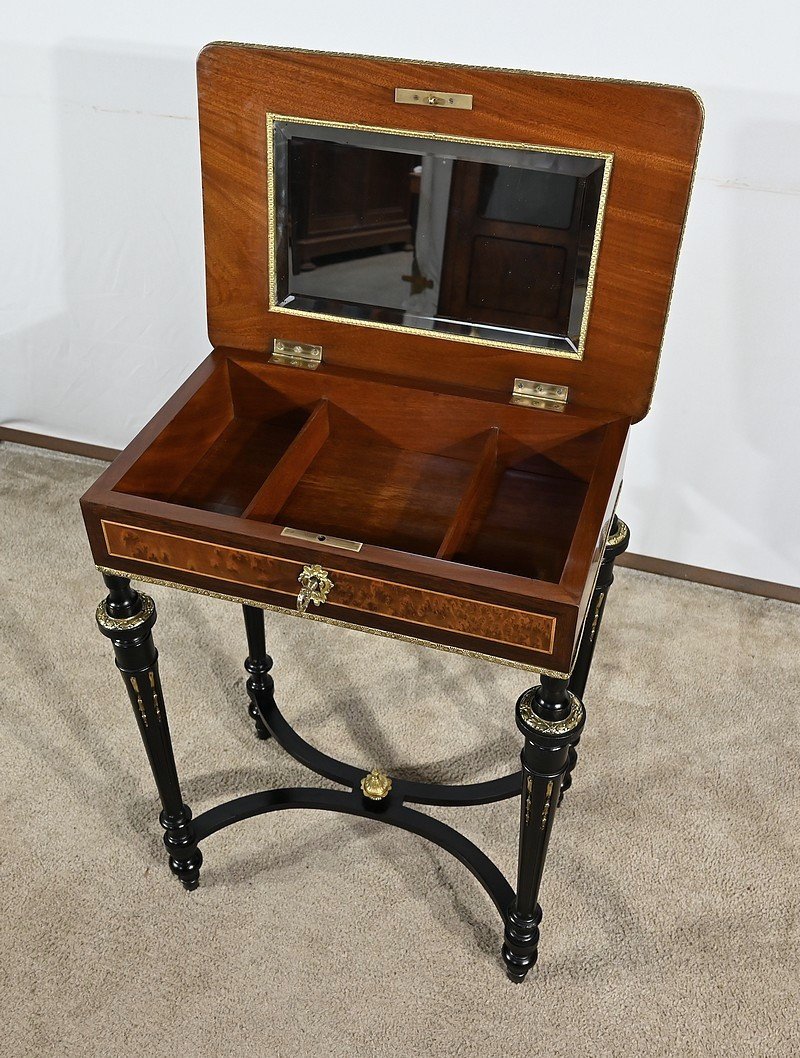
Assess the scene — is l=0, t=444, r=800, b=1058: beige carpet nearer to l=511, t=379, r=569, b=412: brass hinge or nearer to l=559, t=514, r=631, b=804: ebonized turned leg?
l=559, t=514, r=631, b=804: ebonized turned leg

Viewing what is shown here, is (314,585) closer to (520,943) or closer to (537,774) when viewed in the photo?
(537,774)

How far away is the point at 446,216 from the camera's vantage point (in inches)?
56.7

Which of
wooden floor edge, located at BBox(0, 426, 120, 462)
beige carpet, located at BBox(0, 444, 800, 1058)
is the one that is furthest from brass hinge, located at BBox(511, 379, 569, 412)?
wooden floor edge, located at BBox(0, 426, 120, 462)

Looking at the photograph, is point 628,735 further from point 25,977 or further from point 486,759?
point 25,977

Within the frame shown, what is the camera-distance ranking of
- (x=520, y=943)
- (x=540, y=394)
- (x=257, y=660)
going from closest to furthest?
(x=540, y=394) < (x=520, y=943) < (x=257, y=660)

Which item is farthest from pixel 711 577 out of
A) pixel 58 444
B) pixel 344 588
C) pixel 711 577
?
pixel 58 444

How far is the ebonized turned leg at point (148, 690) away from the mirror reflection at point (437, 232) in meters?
0.49

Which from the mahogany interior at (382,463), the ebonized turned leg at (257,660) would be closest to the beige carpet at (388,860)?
the ebonized turned leg at (257,660)

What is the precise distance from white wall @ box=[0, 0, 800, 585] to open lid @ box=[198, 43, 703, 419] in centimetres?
68

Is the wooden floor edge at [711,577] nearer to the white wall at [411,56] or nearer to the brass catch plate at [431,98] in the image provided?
the white wall at [411,56]

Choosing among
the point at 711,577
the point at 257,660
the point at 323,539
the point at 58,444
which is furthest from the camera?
the point at 58,444

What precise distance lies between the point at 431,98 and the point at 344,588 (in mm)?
636

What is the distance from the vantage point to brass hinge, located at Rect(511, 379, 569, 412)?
1.46 m

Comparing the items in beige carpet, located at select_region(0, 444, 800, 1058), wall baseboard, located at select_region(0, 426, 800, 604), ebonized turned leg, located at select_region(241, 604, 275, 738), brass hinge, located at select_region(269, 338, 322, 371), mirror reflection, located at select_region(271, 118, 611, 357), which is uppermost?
mirror reflection, located at select_region(271, 118, 611, 357)
